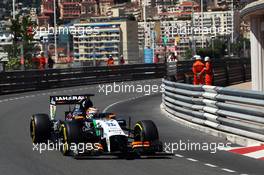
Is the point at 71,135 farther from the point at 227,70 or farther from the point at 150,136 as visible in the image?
the point at 227,70

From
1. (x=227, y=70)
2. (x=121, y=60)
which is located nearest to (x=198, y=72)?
(x=227, y=70)

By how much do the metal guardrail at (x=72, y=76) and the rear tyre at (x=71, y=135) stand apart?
2018 cm

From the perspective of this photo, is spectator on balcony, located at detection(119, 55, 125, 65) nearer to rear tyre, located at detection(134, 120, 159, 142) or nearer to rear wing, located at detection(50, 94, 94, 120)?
rear wing, located at detection(50, 94, 94, 120)

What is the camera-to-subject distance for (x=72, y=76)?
122 ft

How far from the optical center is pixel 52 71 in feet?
117

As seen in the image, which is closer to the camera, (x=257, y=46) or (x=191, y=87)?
(x=191, y=87)

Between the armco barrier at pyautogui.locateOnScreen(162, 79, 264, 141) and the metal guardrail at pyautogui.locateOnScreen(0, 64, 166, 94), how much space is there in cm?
1501

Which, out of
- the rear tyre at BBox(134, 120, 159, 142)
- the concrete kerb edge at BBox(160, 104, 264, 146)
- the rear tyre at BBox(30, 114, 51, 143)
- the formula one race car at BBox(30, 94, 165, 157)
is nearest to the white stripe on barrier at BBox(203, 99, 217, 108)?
the concrete kerb edge at BBox(160, 104, 264, 146)

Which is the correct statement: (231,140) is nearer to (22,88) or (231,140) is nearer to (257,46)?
(257,46)

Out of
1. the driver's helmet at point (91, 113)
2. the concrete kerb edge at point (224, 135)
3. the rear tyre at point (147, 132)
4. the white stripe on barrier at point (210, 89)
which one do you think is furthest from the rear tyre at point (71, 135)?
the white stripe on barrier at point (210, 89)

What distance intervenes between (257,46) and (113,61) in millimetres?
19059

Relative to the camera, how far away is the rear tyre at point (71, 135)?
38.5 feet

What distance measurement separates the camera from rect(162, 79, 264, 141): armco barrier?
13.4 meters

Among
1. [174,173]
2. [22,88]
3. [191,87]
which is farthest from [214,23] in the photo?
[174,173]
